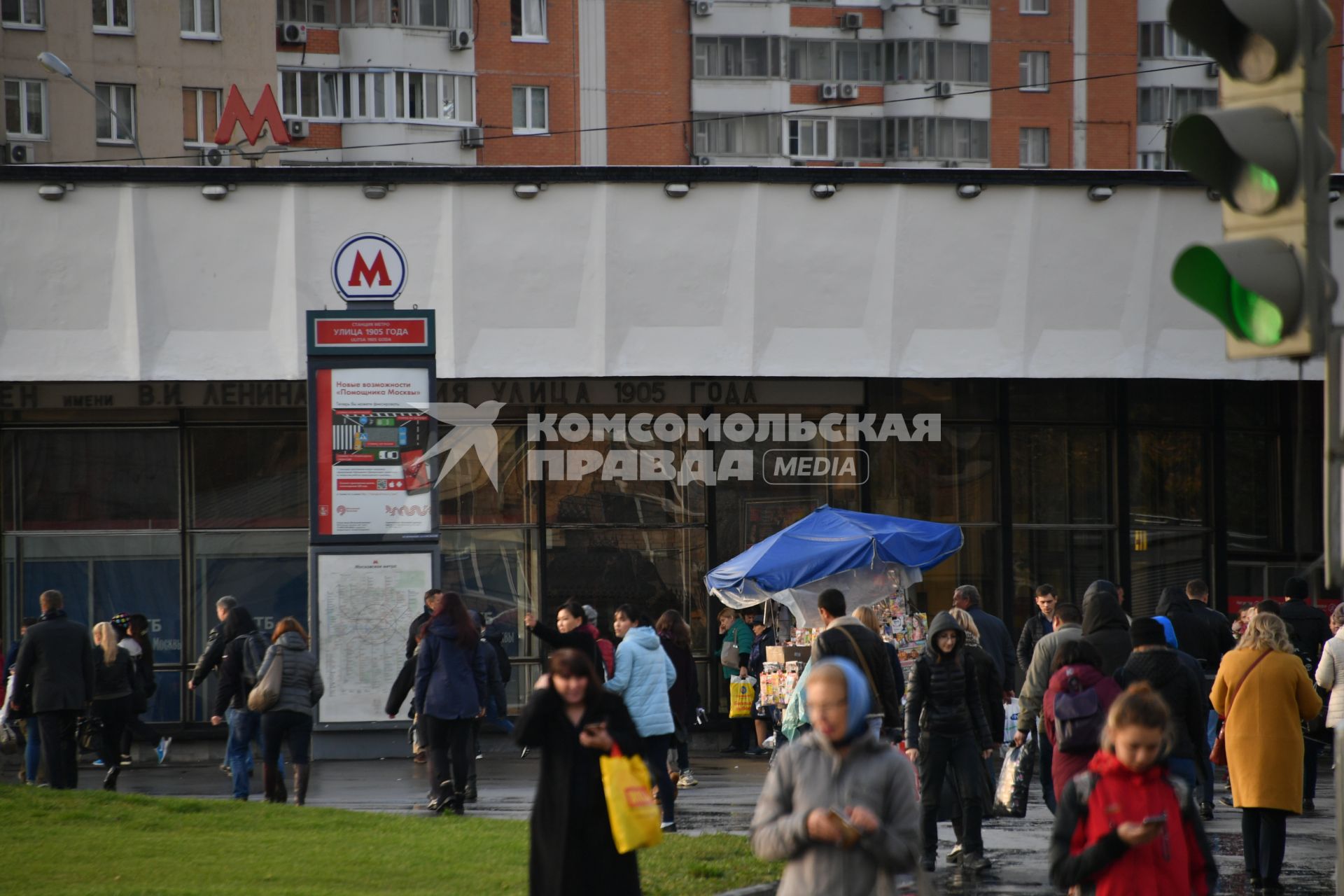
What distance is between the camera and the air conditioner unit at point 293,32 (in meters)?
55.8

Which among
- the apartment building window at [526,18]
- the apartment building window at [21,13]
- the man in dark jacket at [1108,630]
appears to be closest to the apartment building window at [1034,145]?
the apartment building window at [526,18]

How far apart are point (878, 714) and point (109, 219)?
40.0 ft

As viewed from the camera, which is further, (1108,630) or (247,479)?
(247,479)

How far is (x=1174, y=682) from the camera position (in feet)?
33.0

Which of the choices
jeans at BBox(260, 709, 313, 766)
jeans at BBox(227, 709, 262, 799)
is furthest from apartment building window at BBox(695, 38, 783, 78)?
jeans at BBox(260, 709, 313, 766)

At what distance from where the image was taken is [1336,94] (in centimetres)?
5688

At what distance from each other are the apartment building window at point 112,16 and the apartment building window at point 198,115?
8.71ft

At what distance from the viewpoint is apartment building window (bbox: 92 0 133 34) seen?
2132 inches

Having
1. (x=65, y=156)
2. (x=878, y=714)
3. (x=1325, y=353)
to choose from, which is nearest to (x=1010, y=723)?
(x=878, y=714)

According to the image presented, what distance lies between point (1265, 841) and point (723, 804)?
541cm

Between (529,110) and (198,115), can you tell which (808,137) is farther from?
(198,115)

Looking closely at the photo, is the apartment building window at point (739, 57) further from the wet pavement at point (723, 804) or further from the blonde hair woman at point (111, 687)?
the blonde hair woman at point (111, 687)

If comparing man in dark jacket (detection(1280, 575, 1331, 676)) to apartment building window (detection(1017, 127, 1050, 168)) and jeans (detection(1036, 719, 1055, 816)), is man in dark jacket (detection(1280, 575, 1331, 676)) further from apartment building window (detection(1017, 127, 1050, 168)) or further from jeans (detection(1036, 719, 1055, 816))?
apartment building window (detection(1017, 127, 1050, 168))

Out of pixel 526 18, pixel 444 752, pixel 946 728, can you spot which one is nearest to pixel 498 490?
pixel 444 752
